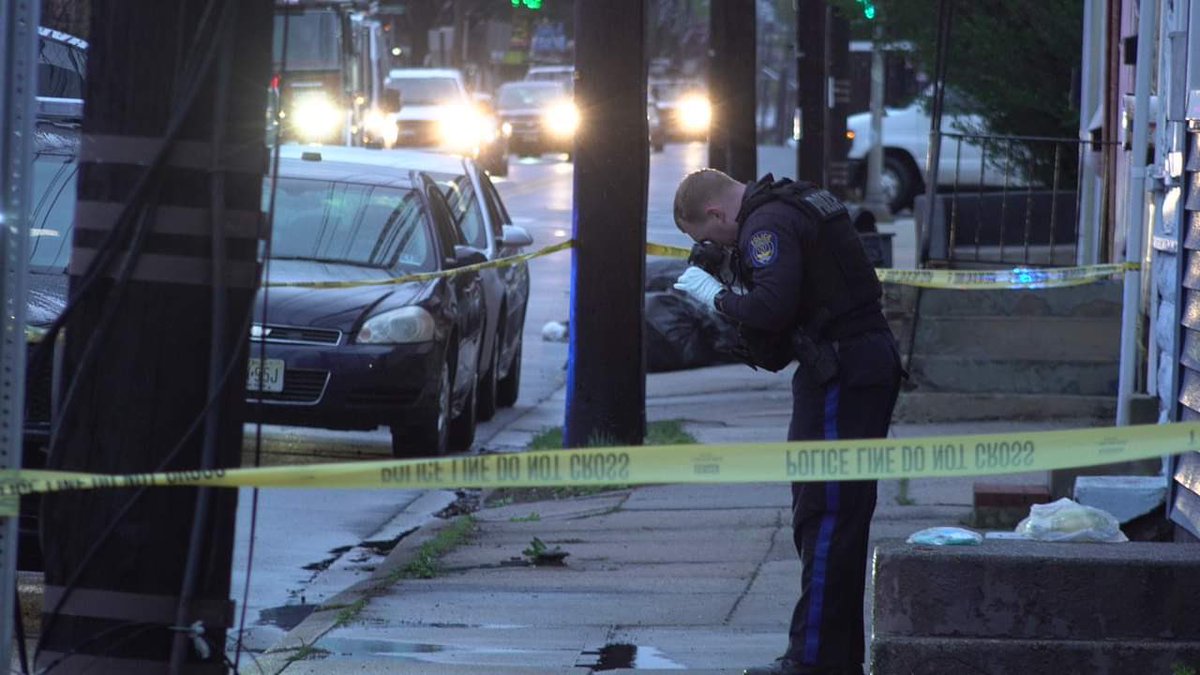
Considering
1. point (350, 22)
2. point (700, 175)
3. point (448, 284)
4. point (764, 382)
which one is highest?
point (350, 22)

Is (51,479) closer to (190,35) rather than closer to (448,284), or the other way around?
(190,35)

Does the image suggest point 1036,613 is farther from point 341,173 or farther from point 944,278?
→ point 341,173

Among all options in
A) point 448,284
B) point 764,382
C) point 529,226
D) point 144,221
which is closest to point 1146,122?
point 448,284

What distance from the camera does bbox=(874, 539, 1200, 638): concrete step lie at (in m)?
5.13

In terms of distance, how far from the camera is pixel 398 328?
10.4 m

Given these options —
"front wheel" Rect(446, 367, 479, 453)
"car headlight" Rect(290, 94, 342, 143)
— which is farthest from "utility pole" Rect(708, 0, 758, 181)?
"car headlight" Rect(290, 94, 342, 143)

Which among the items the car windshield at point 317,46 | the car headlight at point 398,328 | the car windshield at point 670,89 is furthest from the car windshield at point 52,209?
the car windshield at point 670,89

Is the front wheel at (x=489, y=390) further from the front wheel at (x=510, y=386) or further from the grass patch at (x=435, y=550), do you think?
the grass patch at (x=435, y=550)

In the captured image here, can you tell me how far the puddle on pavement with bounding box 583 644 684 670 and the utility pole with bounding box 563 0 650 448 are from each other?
156 inches

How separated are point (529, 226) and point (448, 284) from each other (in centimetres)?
1588

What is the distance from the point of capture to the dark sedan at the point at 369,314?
33.5 feet

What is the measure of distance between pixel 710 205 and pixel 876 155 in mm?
23269

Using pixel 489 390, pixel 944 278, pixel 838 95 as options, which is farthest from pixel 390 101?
pixel 944 278

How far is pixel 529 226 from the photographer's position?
26.7 meters
